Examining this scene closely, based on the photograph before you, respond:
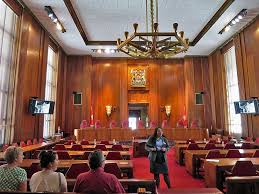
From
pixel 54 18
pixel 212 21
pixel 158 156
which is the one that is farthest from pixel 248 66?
pixel 54 18

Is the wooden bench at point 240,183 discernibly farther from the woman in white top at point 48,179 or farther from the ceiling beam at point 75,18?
the ceiling beam at point 75,18

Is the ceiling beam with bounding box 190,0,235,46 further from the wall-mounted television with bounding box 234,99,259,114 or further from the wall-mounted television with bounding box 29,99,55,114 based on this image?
the wall-mounted television with bounding box 29,99,55,114

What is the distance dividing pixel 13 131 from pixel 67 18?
4.51 m

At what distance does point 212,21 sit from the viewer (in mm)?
8727

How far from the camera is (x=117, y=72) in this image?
43.9 feet

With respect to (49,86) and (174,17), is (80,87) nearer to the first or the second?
(49,86)

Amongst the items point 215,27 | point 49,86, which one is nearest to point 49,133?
point 49,86

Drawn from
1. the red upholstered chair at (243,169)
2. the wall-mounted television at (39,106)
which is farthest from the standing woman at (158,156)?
the wall-mounted television at (39,106)

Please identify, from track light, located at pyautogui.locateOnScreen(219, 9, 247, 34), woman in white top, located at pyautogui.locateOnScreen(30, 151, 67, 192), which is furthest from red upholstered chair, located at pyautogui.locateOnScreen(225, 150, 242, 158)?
track light, located at pyautogui.locateOnScreen(219, 9, 247, 34)

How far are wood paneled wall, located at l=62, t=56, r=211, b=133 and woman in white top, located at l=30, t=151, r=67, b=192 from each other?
10.4 metres

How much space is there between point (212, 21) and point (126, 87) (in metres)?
6.23

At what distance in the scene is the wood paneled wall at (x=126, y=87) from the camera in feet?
41.3

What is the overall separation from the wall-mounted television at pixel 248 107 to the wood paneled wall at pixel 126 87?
367 cm

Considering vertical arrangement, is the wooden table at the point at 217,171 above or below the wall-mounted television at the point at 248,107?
below
